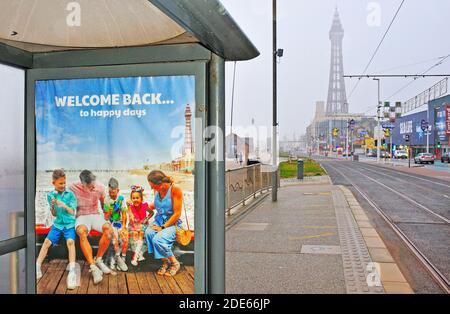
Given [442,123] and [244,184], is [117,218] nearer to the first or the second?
[244,184]

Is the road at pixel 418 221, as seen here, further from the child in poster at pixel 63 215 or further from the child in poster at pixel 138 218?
the child in poster at pixel 63 215

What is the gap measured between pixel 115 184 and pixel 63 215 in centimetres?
47

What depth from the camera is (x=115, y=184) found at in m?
3.67

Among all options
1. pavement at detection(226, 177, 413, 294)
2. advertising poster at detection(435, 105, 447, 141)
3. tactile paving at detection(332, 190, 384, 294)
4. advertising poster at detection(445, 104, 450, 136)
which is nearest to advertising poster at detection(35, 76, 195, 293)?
pavement at detection(226, 177, 413, 294)

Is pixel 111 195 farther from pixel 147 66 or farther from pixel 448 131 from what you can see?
pixel 448 131

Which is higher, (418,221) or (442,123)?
(442,123)

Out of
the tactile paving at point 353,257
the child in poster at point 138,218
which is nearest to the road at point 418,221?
the tactile paving at point 353,257

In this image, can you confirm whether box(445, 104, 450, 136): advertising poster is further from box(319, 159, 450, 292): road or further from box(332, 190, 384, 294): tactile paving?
box(332, 190, 384, 294): tactile paving

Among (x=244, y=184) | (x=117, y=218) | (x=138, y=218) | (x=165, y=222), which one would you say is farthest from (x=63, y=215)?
(x=244, y=184)

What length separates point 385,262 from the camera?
7.56 m

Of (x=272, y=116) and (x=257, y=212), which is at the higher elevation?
(x=272, y=116)

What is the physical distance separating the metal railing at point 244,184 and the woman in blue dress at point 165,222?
8858 millimetres

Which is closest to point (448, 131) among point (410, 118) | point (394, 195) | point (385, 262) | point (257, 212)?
point (410, 118)

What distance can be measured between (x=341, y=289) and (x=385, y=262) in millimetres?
1954
